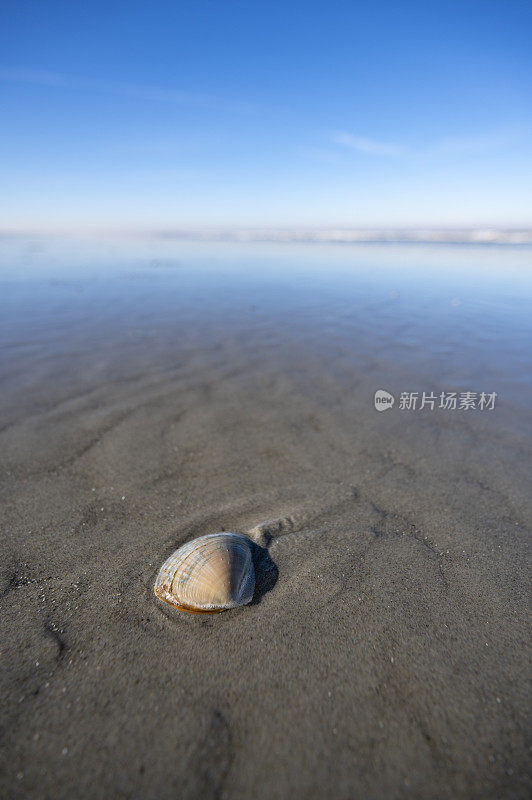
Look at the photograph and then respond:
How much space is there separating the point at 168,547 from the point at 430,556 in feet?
6.50

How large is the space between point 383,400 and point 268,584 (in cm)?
332

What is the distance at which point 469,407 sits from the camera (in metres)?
4.93

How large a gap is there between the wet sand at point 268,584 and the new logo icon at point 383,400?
5.0 inches

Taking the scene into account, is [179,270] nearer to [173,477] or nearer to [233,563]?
[173,477]

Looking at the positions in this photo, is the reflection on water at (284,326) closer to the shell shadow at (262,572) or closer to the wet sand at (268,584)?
the wet sand at (268,584)

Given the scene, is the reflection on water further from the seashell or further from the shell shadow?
the seashell

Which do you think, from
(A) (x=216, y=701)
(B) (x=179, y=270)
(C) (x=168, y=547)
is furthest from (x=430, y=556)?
(B) (x=179, y=270)

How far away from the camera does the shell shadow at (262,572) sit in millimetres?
2361

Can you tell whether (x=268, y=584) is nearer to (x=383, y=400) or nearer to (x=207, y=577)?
(x=207, y=577)

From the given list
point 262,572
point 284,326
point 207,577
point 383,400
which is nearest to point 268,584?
point 262,572

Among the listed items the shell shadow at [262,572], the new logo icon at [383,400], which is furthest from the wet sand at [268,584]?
the new logo icon at [383,400]

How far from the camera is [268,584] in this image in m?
2.41

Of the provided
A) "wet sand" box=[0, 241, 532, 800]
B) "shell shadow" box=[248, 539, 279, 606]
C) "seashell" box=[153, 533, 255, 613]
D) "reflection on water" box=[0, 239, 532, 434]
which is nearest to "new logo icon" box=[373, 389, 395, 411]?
"wet sand" box=[0, 241, 532, 800]

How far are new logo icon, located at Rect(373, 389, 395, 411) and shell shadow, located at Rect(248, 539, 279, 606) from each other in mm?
2834
